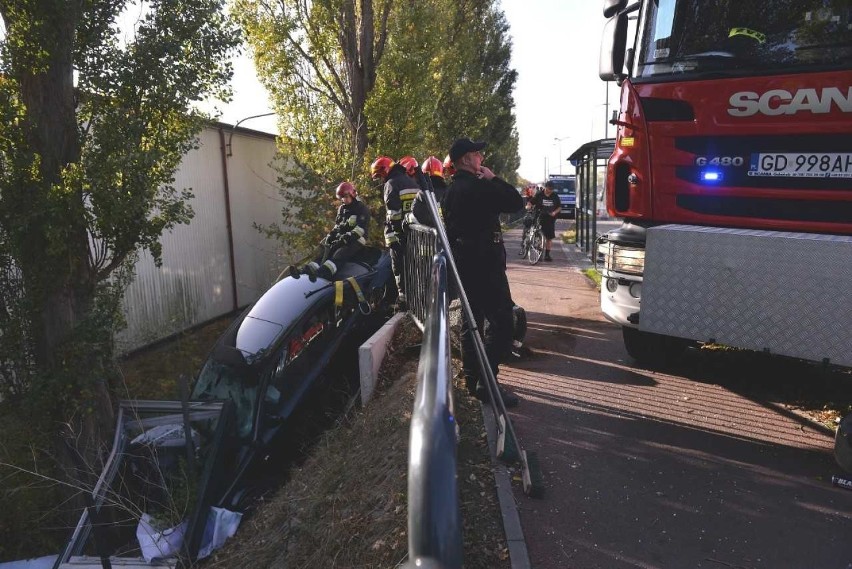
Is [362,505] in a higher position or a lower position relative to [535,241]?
lower

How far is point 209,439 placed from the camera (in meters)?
5.09

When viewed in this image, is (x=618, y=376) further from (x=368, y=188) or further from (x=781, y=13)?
(x=368, y=188)

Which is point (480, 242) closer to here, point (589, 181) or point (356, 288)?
point (356, 288)

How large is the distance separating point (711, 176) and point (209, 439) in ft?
14.3

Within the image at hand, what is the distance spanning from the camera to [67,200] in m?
5.34

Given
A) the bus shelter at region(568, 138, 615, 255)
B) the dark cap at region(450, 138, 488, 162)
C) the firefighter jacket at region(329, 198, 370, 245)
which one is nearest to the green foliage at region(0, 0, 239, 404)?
the firefighter jacket at region(329, 198, 370, 245)

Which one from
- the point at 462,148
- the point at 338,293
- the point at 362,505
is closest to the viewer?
the point at 362,505

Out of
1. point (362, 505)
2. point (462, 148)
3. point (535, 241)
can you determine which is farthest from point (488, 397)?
point (535, 241)

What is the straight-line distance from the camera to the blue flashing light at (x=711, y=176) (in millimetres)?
A: 4426

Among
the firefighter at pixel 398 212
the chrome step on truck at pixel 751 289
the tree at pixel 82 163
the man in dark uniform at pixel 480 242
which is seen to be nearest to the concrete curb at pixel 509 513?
the man in dark uniform at pixel 480 242

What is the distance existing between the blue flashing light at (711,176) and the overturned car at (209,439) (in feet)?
12.2

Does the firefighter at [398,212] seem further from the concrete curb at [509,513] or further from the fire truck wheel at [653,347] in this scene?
the concrete curb at [509,513]

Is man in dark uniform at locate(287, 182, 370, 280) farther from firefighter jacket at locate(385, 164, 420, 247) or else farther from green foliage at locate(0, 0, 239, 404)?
green foliage at locate(0, 0, 239, 404)

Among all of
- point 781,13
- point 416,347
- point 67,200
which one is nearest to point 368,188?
point 416,347
